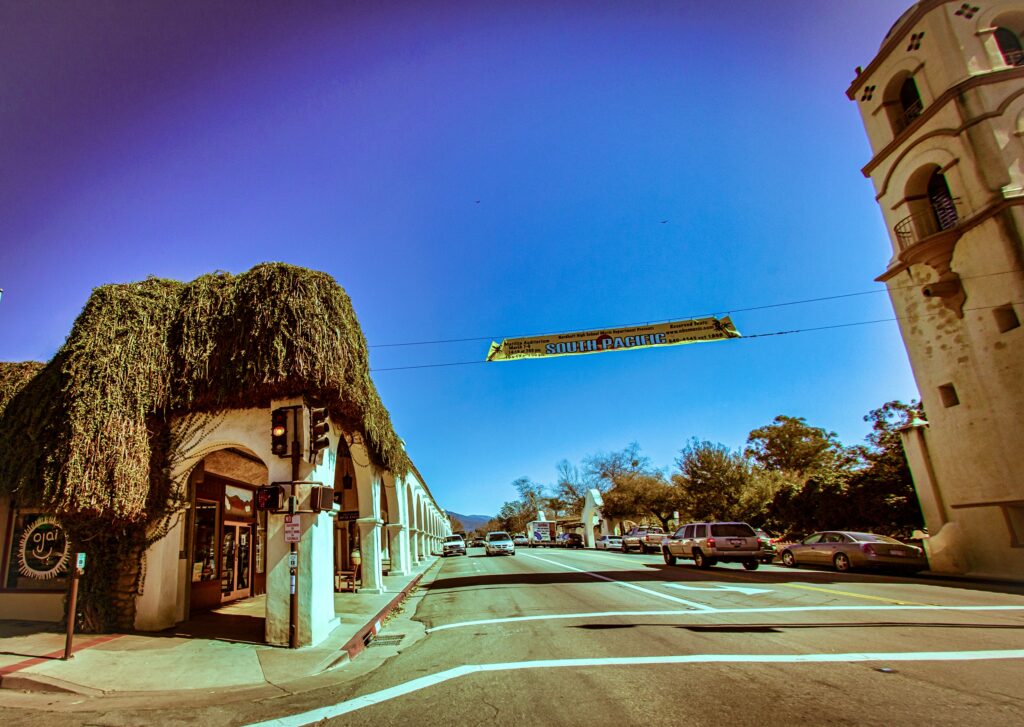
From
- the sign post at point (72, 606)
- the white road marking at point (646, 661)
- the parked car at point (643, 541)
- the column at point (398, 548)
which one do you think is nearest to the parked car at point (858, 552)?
the white road marking at point (646, 661)

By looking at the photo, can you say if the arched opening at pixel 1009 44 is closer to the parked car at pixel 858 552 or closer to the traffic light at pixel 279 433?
the parked car at pixel 858 552

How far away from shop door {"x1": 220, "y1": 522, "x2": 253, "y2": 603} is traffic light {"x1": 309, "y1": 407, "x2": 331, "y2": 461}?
624cm

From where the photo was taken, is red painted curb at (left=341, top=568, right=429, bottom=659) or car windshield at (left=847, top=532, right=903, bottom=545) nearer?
red painted curb at (left=341, top=568, right=429, bottom=659)

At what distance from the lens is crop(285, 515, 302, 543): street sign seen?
906 cm

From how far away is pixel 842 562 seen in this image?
1819cm

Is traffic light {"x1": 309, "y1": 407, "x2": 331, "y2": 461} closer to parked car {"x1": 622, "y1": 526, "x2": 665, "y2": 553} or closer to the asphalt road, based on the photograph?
the asphalt road

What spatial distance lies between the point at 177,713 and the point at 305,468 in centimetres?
436

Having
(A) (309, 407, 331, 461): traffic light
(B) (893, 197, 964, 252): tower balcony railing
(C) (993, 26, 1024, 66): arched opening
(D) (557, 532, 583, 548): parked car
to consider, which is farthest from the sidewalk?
(D) (557, 532, 583, 548): parked car

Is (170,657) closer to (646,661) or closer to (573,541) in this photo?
(646,661)

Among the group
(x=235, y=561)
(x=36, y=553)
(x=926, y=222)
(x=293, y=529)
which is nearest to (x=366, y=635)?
(x=293, y=529)

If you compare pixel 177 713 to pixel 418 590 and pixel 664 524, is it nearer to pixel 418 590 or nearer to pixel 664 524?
pixel 418 590

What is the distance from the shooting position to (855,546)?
17.7 metres

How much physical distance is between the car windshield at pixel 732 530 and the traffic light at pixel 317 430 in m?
15.2

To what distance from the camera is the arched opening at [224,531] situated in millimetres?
12031
